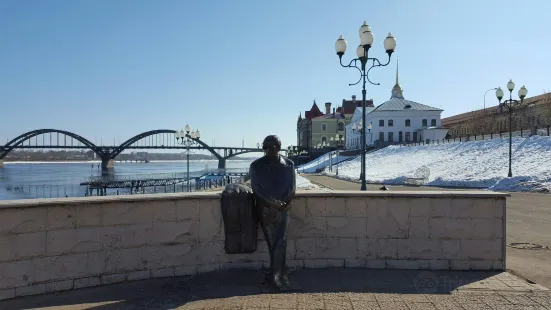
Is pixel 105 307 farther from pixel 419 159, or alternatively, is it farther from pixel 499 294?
pixel 419 159

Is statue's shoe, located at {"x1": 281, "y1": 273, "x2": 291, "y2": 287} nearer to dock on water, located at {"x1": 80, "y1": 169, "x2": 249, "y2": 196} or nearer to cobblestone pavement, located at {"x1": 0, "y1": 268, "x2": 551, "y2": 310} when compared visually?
cobblestone pavement, located at {"x1": 0, "y1": 268, "x2": 551, "y2": 310}

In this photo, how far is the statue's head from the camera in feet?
15.1

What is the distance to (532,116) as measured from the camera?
204 ft

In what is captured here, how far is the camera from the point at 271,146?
459cm

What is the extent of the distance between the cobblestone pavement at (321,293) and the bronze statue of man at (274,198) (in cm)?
29

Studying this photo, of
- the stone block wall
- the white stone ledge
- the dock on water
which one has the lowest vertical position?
the dock on water

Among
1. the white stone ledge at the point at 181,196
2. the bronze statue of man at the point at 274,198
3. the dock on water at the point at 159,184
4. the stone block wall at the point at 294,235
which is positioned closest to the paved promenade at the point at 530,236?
the stone block wall at the point at 294,235

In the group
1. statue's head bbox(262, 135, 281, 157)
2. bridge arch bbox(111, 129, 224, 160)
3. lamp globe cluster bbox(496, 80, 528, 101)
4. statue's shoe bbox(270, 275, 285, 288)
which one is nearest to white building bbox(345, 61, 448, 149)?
bridge arch bbox(111, 129, 224, 160)

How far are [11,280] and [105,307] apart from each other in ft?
3.43

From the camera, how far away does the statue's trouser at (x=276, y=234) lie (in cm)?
449

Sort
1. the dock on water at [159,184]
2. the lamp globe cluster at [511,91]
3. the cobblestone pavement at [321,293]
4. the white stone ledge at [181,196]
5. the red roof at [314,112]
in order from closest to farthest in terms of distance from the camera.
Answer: the cobblestone pavement at [321,293] < the white stone ledge at [181,196] < the lamp globe cluster at [511,91] < the dock on water at [159,184] < the red roof at [314,112]

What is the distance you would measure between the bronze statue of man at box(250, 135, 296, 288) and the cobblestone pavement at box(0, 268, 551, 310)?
289 millimetres

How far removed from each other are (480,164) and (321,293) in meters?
31.0

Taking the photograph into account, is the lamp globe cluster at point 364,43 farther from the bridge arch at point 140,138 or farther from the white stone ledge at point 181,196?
the bridge arch at point 140,138
